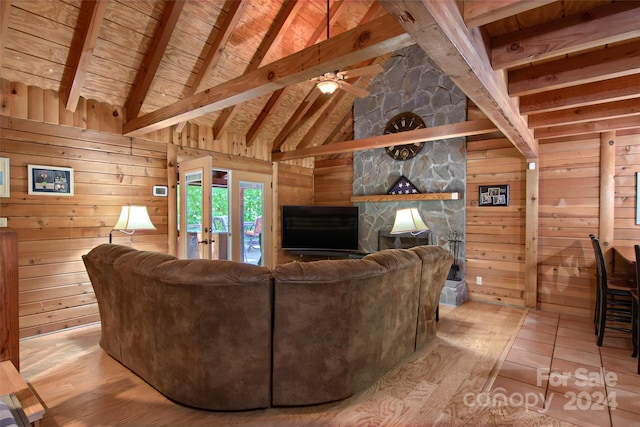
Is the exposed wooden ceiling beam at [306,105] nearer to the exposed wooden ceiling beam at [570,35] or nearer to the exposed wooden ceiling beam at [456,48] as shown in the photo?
the exposed wooden ceiling beam at [456,48]

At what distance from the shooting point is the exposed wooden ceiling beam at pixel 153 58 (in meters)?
3.19

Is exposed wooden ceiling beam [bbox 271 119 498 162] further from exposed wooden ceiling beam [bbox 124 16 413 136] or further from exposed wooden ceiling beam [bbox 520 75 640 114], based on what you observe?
exposed wooden ceiling beam [bbox 124 16 413 136]

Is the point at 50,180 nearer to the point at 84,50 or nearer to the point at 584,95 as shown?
the point at 84,50

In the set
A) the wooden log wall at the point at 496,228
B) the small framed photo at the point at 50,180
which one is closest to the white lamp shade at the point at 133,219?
the small framed photo at the point at 50,180

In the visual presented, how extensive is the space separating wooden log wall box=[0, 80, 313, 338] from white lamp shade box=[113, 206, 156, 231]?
0.45 m

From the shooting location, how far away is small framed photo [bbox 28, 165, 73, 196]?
3326mm

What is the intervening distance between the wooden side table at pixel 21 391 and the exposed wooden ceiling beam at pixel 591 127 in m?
5.03

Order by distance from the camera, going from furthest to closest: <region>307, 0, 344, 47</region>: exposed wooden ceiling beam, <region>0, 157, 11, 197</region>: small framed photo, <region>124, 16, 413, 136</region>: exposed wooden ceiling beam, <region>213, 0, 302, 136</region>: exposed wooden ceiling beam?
<region>307, 0, 344, 47</region>: exposed wooden ceiling beam < <region>213, 0, 302, 136</region>: exposed wooden ceiling beam < <region>0, 157, 11, 197</region>: small framed photo < <region>124, 16, 413, 136</region>: exposed wooden ceiling beam

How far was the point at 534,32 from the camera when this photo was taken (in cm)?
185

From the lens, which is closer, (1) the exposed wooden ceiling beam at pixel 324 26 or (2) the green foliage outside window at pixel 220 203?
(1) the exposed wooden ceiling beam at pixel 324 26

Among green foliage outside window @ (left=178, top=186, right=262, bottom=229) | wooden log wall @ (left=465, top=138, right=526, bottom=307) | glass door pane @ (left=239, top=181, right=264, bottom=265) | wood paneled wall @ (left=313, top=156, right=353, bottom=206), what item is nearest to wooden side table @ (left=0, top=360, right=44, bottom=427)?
green foliage outside window @ (left=178, top=186, right=262, bottom=229)

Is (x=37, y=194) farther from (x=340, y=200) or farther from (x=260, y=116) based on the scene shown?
(x=340, y=200)

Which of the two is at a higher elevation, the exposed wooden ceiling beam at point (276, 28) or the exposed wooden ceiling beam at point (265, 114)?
the exposed wooden ceiling beam at point (276, 28)

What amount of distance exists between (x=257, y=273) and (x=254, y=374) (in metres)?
0.67
